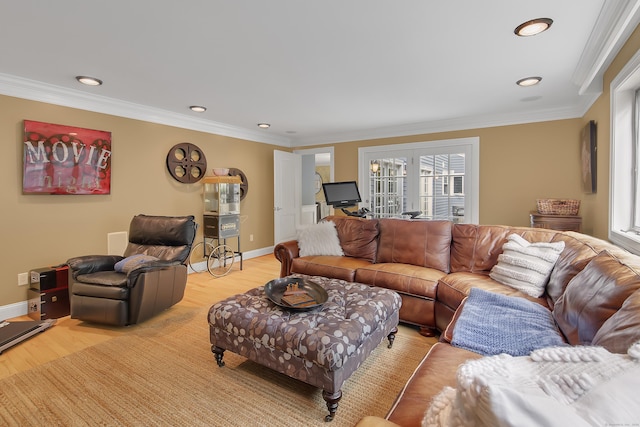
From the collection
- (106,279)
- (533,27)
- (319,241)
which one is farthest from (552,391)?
(106,279)

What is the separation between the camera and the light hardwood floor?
2266 millimetres

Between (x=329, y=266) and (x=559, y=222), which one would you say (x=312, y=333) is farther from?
(x=559, y=222)

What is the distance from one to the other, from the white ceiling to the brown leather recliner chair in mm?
1539

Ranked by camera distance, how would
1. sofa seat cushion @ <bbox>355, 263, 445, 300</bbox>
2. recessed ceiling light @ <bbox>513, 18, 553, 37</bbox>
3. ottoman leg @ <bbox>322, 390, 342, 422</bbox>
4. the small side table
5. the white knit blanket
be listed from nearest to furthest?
the white knit blanket
ottoman leg @ <bbox>322, 390, 342, 422</bbox>
recessed ceiling light @ <bbox>513, 18, 553, 37</bbox>
sofa seat cushion @ <bbox>355, 263, 445, 300</bbox>
the small side table

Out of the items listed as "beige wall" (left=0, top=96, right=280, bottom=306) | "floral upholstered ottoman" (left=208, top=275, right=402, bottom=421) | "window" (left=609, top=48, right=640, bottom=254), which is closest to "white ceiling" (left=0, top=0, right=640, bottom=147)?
"beige wall" (left=0, top=96, right=280, bottom=306)

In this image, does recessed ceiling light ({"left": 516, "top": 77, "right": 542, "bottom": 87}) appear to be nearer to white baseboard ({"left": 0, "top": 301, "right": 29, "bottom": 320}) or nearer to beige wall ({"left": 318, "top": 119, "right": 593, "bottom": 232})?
beige wall ({"left": 318, "top": 119, "right": 593, "bottom": 232})

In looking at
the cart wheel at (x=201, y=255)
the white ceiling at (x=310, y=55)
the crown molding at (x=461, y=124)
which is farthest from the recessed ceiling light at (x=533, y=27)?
the cart wheel at (x=201, y=255)

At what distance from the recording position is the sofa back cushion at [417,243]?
3064 millimetres

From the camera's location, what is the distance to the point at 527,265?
7.63 ft

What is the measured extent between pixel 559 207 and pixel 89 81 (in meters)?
5.20

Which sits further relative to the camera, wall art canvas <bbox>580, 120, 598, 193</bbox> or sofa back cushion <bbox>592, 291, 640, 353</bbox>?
wall art canvas <bbox>580, 120, 598, 193</bbox>

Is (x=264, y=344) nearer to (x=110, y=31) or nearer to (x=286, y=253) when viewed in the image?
(x=286, y=253)

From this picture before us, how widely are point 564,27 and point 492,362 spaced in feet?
8.09

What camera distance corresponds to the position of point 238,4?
1.86m
